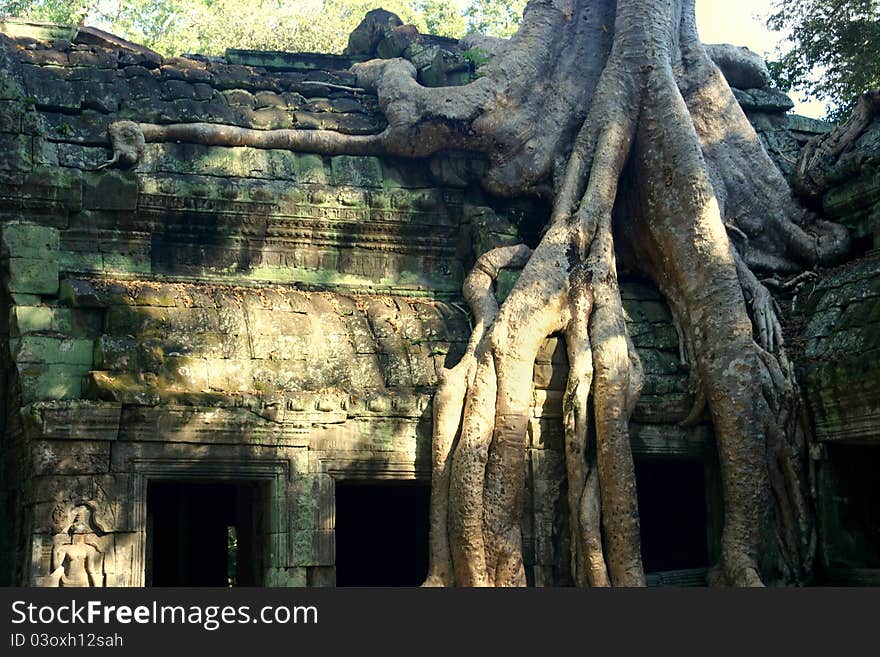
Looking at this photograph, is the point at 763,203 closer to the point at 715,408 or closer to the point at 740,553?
the point at 715,408

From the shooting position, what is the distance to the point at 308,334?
958cm

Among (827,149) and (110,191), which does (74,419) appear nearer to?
(110,191)

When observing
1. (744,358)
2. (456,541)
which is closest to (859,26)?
(744,358)

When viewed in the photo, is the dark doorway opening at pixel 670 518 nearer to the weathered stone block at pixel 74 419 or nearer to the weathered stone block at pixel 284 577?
the weathered stone block at pixel 284 577

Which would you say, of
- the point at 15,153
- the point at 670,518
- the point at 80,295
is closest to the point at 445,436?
the point at 80,295

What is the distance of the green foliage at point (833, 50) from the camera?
14.3 metres

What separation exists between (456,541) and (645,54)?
4378 millimetres

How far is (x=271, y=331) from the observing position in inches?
373

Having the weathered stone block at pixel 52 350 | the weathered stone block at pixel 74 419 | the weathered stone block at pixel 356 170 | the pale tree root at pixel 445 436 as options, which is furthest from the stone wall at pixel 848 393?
the weathered stone block at pixel 52 350

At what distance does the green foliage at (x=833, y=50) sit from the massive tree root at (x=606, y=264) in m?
3.42

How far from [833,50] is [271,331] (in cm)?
794

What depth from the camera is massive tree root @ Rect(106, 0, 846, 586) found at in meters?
9.36

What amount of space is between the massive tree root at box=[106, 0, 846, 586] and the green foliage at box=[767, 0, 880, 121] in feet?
11.2

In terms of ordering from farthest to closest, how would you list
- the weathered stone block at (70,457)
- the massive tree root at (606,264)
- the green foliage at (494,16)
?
the green foliage at (494,16), the massive tree root at (606,264), the weathered stone block at (70,457)
